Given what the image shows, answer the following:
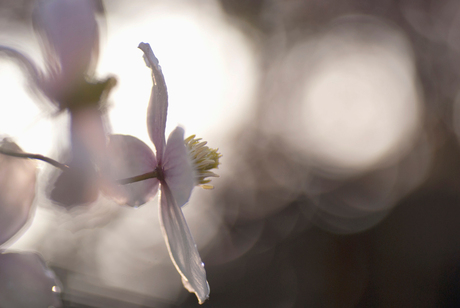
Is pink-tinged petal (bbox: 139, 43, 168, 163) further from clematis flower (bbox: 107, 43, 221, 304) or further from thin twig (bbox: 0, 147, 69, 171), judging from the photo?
thin twig (bbox: 0, 147, 69, 171)

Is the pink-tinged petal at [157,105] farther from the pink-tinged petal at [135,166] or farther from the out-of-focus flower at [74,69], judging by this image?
the out-of-focus flower at [74,69]

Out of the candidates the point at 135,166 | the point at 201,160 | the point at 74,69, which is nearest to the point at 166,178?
the point at 135,166

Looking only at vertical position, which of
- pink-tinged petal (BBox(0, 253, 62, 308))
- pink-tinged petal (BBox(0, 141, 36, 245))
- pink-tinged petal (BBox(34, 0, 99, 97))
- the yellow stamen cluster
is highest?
pink-tinged petal (BBox(34, 0, 99, 97))

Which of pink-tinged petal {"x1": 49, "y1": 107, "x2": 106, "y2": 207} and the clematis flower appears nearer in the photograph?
pink-tinged petal {"x1": 49, "y1": 107, "x2": 106, "y2": 207}

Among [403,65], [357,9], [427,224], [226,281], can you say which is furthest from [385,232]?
[357,9]

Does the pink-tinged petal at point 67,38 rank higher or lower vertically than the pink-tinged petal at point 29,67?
higher

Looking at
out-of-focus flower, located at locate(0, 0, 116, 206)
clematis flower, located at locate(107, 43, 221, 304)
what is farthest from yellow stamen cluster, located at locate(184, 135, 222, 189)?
out-of-focus flower, located at locate(0, 0, 116, 206)

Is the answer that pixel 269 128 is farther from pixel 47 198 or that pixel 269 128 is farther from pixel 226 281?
pixel 47 198

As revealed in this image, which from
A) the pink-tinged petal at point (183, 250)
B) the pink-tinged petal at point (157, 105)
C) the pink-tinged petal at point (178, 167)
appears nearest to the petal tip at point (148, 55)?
the pink-tinged petal at point (157, 105)
